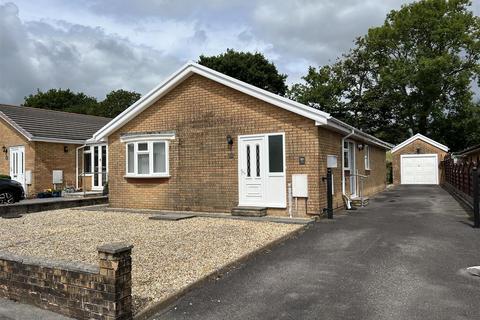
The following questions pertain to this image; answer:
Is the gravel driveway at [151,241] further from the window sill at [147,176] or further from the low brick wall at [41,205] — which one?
the low brick wall at [41,205]

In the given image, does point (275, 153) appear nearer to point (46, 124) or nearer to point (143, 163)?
point (143, 163)

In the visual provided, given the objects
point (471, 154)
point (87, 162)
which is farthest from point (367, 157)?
point (87, 162)

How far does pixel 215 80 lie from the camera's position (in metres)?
13.0

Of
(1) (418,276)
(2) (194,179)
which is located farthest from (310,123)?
(1) (418,276)

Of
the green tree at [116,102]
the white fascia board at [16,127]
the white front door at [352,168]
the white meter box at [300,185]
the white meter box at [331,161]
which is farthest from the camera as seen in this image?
the green tree at [116,102]

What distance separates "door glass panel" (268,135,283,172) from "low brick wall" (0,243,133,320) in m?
7.83

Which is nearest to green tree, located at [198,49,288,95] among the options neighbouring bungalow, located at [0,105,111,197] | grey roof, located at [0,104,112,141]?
grey roof, located at [0,104,112,141]

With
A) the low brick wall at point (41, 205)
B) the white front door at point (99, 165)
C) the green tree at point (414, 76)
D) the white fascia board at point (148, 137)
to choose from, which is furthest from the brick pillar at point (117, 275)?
the green tree at point (414, 76)

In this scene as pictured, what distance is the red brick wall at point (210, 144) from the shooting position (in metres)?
11.6

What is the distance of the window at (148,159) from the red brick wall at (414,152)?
2405cm

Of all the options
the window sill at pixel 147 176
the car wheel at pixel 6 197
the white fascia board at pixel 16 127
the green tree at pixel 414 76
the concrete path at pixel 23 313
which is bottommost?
the concrete path at pixel 23 313

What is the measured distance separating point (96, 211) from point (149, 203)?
6.39 ft

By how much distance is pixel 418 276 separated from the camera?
234 inches

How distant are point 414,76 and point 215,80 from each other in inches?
1189
